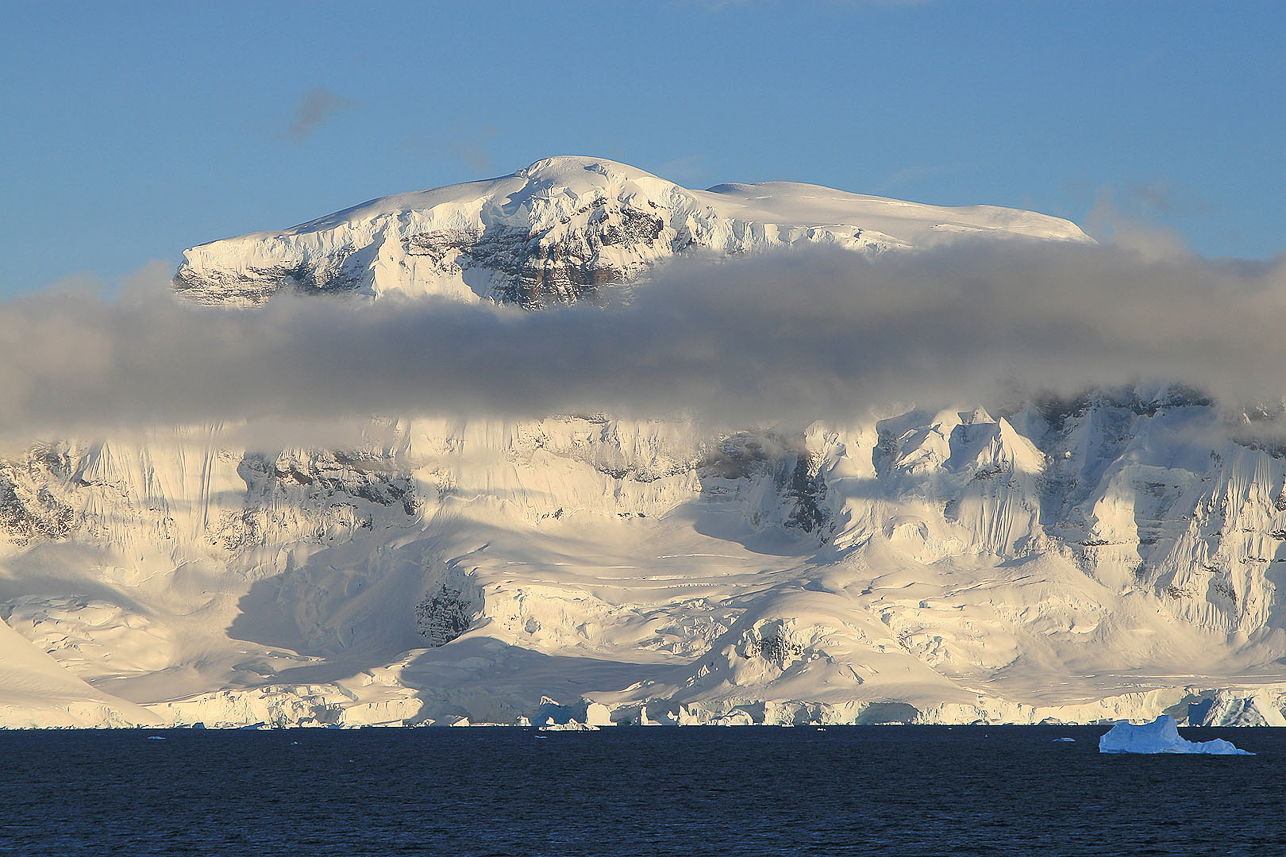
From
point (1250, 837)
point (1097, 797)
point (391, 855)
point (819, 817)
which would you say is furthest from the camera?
point (1097, 797)

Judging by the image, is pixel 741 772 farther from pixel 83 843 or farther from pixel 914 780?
pixel 83 843

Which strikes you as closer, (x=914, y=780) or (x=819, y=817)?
(x=819, y=817)

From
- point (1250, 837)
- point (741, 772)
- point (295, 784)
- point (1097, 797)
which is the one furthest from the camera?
point (741, 772)

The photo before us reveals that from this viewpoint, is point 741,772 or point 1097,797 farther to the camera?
point 741,772

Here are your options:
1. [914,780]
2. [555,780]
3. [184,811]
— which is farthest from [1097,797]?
[184,811]

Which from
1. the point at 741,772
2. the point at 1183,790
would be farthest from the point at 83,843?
the point at 1183,790

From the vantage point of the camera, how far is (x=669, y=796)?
541 ft

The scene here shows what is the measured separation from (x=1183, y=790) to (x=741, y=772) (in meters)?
51.2

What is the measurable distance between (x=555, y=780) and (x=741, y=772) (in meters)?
24.1

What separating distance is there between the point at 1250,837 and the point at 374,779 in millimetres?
97642

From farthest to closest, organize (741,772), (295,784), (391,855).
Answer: (741,772) → (295,784) → (391,855)

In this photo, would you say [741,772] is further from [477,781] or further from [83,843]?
[83,843]

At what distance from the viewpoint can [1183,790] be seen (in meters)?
172

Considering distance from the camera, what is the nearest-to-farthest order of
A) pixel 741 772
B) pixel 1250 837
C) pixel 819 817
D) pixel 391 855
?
1. pixel 391 855
2. pixel 1250 837
3. pixel 819 817
4. pixel 741 772
